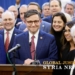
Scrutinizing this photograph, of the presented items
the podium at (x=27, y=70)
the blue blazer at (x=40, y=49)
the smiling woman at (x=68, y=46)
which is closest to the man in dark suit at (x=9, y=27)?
the blue blazer at (x=40, y=49)

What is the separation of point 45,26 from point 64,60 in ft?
3.19

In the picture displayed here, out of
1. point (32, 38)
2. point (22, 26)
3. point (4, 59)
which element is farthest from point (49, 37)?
point (22, 26)

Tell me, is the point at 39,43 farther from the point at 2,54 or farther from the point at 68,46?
the point at 2,54

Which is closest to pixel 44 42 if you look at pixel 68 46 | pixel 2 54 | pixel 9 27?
pixel 68 46

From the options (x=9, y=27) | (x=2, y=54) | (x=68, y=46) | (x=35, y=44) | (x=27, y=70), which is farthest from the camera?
(x=9, y=27)

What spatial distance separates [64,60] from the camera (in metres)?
3.24

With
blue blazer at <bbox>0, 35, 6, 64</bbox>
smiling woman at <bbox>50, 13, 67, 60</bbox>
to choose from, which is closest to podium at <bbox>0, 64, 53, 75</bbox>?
blue blazer at <bbox>0, 35, 6, 64</bbox>

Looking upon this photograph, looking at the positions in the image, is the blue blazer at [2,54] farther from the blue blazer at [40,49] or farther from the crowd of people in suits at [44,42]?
the blue blazer at [40,49]

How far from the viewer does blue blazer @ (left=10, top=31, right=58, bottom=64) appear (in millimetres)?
3361

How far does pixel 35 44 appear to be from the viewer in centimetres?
343

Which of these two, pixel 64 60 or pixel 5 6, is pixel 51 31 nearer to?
pixel 64 60

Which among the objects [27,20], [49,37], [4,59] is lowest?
[4,59]

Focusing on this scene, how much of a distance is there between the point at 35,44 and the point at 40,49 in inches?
3.4

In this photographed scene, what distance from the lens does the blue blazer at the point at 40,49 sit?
3.36 meters
